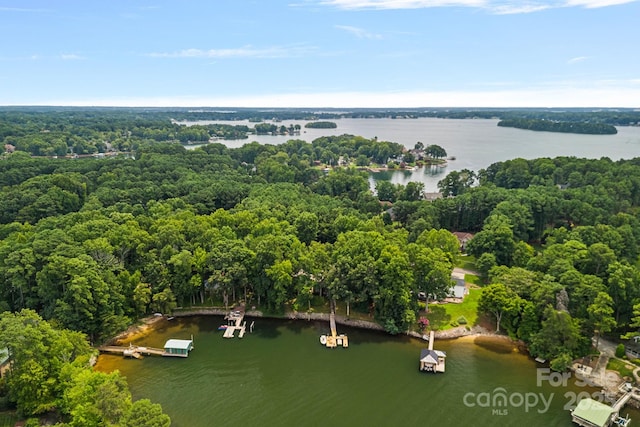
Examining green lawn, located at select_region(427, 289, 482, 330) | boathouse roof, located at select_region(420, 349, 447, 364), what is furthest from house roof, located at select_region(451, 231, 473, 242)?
boathouse roof, located at select_region(420, 349, 447, 364)

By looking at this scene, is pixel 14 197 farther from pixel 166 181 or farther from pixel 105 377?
pixel 105 377

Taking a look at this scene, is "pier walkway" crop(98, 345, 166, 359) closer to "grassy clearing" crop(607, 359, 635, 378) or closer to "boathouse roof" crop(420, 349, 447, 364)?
"boathouse roof" crop(420, 349, 447, 364)

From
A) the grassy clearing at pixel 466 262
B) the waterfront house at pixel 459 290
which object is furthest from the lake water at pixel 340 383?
the grassy clearing at pixel 466 262

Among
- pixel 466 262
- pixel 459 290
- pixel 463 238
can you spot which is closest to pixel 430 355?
pixel 459 290

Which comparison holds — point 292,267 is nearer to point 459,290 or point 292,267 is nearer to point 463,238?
point 459,290

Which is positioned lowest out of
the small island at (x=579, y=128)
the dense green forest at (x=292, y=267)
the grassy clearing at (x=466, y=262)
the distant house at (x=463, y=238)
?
the grassy clearing at (x=466, y=262)

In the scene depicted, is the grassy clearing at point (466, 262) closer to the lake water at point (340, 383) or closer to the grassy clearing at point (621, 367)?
the lake water at point (340, 383)
